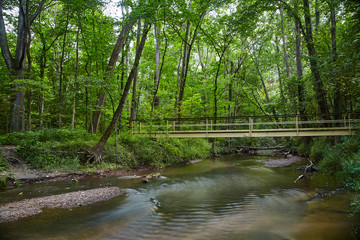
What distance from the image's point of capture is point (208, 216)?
5445 millimetres

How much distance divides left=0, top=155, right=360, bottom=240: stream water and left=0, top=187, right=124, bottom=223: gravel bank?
0.30 metres

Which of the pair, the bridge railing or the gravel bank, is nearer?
the gravel bank

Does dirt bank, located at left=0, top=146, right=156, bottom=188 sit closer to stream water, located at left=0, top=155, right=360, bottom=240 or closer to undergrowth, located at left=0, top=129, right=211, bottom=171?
undergrowth, located at left=0, top=129, right=211, bottom=171

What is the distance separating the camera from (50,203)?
19.1 ft

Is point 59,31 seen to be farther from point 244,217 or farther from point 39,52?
point 244,217

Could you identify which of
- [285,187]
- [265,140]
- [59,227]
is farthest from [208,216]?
[265,140]

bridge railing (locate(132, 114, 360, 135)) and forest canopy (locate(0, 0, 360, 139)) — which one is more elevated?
forest canopy (locate(0, 0, 360, 139))

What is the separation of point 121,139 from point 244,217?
9.46 m

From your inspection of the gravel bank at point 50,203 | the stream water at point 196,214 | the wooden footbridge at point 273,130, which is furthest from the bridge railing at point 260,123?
the gravel bank at point 50,203

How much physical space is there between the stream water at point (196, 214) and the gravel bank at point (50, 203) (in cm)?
30

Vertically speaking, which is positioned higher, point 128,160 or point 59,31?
point 59,31

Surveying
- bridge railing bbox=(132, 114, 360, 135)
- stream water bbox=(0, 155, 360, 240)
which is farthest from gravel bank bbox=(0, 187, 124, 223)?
bridge railing bbox=(132, 114, 360, 135)

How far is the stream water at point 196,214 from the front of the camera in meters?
4.36

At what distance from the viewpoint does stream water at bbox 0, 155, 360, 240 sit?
436 cm
